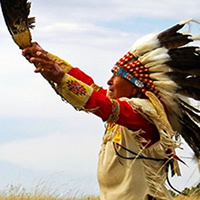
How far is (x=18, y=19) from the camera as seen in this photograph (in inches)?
195

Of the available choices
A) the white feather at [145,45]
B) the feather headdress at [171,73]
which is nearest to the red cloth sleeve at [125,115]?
the feather headdress at [171,73]

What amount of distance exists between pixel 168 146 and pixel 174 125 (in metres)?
0.24

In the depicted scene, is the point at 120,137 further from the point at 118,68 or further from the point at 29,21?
the point at 29,21

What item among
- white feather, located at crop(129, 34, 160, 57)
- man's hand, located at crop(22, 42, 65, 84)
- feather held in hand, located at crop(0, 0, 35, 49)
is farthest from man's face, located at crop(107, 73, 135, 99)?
feather held in hand, located at crop(0, 0, 35, 49)

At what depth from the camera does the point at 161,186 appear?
19.1 ft

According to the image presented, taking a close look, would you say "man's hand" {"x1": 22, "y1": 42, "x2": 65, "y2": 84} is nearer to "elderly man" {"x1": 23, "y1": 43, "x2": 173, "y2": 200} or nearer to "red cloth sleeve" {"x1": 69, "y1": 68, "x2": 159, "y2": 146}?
"red cloth sleeve" {"x1": 69, "y1": 68, "x2": 159, "y2": 146}

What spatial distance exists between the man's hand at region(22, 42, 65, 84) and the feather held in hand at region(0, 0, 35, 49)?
0.14 ft

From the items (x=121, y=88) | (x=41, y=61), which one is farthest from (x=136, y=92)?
(x=41, y=61)

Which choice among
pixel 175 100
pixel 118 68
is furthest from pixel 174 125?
pixel 118 68

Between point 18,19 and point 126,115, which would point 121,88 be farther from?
point 18,19

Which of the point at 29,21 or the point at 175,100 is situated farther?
the point at 175,100

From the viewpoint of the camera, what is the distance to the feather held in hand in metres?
4.92

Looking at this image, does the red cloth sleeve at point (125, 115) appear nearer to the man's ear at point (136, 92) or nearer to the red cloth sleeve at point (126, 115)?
the red cloth sleeve at point (126, 115)

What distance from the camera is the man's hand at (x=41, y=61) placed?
5023 mm
